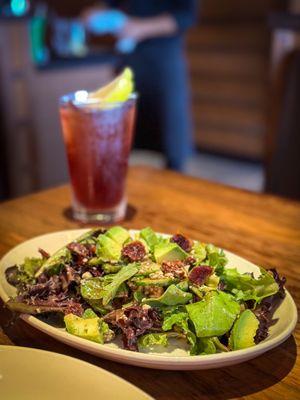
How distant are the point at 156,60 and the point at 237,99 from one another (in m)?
1.94

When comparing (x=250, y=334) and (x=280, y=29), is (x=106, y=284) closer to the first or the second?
(x=250, y=334)

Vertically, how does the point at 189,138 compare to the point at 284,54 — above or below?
below

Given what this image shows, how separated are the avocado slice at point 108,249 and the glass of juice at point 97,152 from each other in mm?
350

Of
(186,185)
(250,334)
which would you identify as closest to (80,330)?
(250,334)

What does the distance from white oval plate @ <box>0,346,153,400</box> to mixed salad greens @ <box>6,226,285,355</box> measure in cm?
6

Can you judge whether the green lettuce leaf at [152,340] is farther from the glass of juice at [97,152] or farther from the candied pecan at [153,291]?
the glass of juice at [97,152]

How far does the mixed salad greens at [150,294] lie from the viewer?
0.60 meters

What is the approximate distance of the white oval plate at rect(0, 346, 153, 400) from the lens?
52cm

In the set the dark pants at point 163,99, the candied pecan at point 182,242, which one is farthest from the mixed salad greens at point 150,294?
the dark pants at point 163,99

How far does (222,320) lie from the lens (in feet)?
1.97

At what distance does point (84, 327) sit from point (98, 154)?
525 mm

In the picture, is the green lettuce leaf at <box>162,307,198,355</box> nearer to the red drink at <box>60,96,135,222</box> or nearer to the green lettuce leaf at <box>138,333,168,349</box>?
the green lettuce leaf at <box>138,333,168,349</box>

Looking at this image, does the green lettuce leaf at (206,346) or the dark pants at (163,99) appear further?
the dark pants at (163,99)

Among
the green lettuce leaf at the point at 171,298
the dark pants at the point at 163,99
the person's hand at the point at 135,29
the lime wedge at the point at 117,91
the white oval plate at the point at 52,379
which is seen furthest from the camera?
the dark pants at the point at 163,99
